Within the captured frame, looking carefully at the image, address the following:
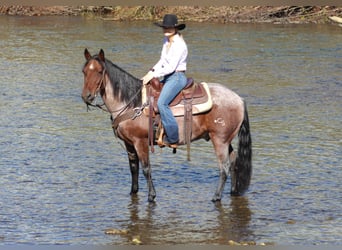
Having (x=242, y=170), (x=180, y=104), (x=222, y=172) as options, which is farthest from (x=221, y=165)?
(x=180, y=104)

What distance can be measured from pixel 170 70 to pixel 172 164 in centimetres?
255

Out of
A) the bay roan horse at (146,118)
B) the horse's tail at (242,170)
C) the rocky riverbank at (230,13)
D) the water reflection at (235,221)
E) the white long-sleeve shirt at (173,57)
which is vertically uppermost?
the white long-sleeve shirt at (173,57)

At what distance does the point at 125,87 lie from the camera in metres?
10.7

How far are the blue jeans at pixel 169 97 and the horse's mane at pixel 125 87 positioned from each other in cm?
32

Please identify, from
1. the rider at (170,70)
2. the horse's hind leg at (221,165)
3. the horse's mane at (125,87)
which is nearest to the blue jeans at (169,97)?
the rider at (170,70)

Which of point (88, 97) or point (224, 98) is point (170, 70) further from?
point (88, 97)

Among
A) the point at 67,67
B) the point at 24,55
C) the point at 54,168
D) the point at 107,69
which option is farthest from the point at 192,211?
the point at 24,55

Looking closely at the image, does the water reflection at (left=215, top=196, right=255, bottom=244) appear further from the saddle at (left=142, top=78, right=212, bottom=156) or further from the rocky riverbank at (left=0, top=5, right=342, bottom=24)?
the rocky riverbank at (left=0, top=5, right=342, bottom=24)

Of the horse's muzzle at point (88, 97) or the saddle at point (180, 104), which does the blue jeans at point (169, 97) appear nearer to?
the saddle at point (180, 104)

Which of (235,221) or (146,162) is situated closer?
(235,221)

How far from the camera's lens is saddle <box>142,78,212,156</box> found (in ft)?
34.8

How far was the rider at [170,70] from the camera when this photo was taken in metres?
10.3

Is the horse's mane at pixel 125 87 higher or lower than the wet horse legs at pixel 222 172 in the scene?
higher

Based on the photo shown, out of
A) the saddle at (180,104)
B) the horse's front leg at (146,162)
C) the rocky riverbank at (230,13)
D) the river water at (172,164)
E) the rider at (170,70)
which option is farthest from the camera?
the rocky riverbank at (230,13)
